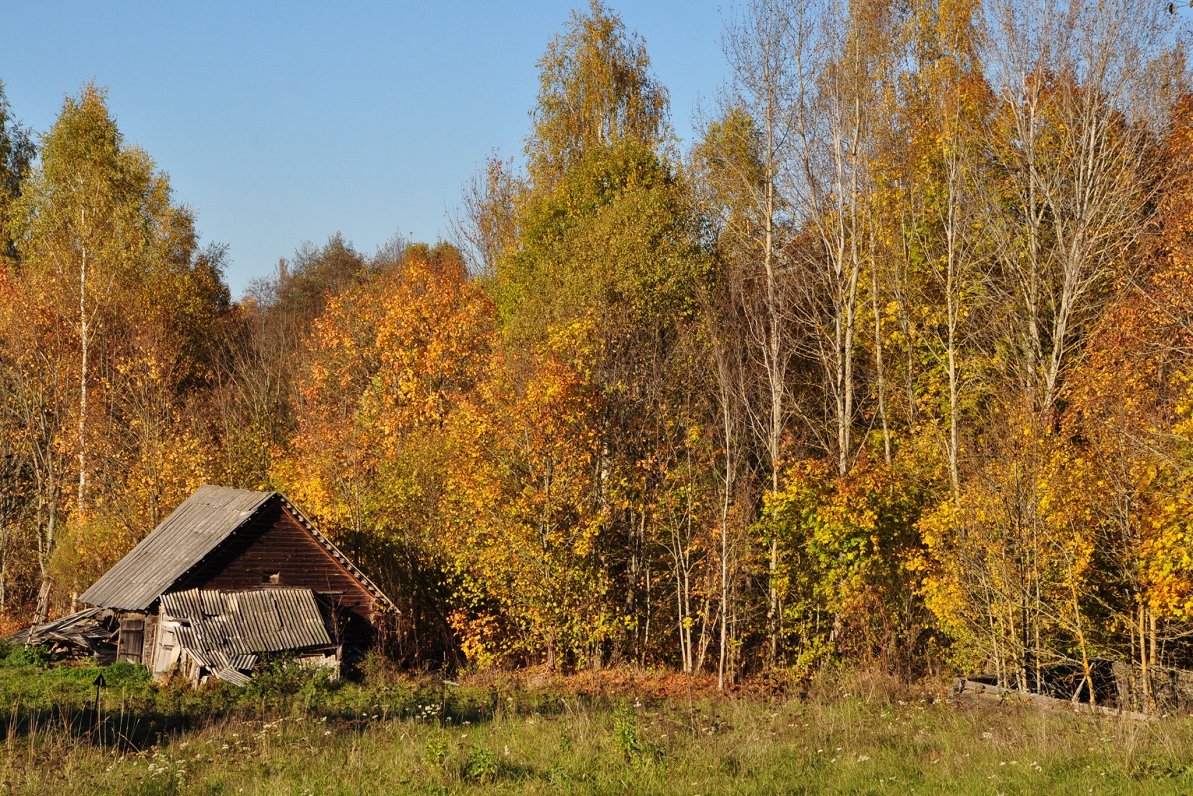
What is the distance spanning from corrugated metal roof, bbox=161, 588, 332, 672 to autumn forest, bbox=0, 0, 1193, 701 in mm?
3745

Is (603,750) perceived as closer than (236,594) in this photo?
Yes

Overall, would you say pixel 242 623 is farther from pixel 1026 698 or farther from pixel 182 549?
pixel 1026 698

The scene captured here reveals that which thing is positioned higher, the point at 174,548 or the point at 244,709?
the point at 174,548

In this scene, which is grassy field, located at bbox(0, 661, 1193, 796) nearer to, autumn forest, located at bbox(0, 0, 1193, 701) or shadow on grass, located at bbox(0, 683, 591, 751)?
shadow on grass, located at bbox(0, 683, 591, 751)

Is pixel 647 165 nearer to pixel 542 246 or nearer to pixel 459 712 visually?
pixel 542 246

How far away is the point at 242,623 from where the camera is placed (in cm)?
2833

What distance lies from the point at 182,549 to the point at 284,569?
2.89 meters

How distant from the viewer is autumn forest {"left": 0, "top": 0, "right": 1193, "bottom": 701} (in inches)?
853

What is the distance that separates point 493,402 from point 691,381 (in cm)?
554

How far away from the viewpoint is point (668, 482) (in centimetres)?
2883

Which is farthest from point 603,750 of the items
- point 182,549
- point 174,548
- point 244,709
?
point 174,548

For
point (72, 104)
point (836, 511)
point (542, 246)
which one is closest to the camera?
point (836, 511)

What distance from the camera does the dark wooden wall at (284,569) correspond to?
96.2 feet

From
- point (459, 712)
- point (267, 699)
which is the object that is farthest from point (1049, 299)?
point (267, 699)
